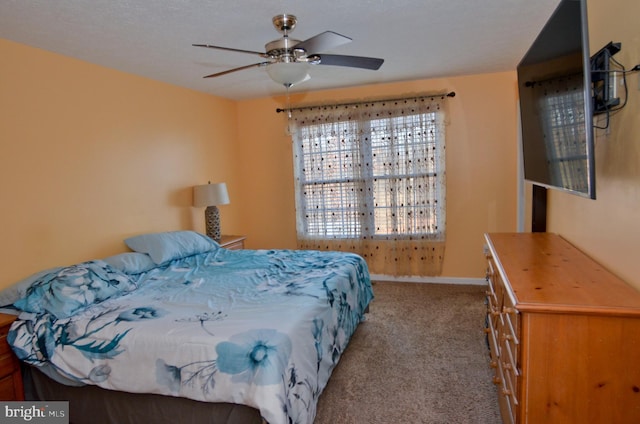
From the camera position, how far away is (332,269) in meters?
2.83

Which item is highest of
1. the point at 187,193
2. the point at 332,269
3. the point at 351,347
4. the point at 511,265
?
the point at 187,193

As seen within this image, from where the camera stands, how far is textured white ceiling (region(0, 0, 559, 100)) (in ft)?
7.03

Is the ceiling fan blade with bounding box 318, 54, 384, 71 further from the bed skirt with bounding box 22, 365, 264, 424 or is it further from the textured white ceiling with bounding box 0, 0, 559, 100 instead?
the bed skirt with bounding box 22, 365, 264, 424

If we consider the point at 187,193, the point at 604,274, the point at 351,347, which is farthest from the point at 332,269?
the point at 187,193

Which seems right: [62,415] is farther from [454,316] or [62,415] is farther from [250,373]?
[454,316]

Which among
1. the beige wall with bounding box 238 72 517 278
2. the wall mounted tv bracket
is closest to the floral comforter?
the wall mounted tv bracket

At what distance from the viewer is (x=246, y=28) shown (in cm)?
245

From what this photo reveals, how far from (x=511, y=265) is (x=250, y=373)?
131 centimetres

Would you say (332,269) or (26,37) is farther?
(332,269)

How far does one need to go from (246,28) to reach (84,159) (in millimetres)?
1671

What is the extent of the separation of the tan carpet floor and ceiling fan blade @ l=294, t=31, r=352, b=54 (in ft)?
6.71

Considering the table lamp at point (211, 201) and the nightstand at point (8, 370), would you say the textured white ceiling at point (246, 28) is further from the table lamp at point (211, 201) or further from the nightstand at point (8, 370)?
the nightstand at point (8, 370)

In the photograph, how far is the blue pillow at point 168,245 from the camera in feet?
10.2

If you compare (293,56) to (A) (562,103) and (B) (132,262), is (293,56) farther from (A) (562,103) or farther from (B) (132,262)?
(B) (132,262)
